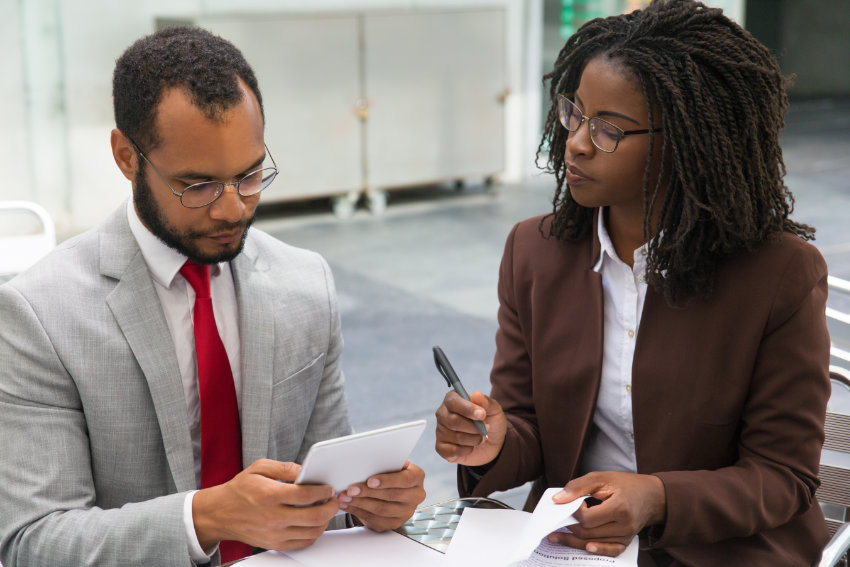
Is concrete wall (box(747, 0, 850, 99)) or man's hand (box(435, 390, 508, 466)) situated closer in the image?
man's hand (box(435, 390, 508, 466))

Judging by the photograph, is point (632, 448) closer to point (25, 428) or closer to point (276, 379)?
point (276, 379)

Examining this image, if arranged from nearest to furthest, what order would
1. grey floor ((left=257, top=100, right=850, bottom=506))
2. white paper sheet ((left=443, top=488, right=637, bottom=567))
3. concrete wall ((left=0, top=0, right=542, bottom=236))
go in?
white paper sheet ((left=443, top=488, right=637, bottom=567))
grey floor ((left=257, top=100, right=850, bottom=506))
concrete wall ((left=0, top=0, right=542, bottom=236))

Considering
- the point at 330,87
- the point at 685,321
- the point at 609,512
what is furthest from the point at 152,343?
the point at 330,87

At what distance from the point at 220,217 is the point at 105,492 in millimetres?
530

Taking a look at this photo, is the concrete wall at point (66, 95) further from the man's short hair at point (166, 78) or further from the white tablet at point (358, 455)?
the white tablet at point (358, 455)

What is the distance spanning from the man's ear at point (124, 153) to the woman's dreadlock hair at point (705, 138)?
870 millimetres

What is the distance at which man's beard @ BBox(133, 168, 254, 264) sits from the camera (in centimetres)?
171

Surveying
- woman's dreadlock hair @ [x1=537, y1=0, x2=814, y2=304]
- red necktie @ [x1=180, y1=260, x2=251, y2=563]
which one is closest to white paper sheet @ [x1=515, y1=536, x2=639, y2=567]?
woman's dreadlock hair @ [x1=537, y1=0, x2=814, y2=304]

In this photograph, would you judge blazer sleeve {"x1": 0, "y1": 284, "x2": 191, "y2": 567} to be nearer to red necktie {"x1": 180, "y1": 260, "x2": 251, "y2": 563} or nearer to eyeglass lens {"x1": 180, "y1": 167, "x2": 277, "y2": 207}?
red necktie {"x1": 180, "y1": 260, "x2": 251, "y2": 563}

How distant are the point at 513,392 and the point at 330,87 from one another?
17.7ft

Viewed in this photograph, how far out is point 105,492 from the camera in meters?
1.73

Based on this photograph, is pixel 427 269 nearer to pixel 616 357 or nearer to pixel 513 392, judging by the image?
pixel 513 392

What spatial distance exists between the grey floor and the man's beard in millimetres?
1867

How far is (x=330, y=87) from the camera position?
23.2 ft
